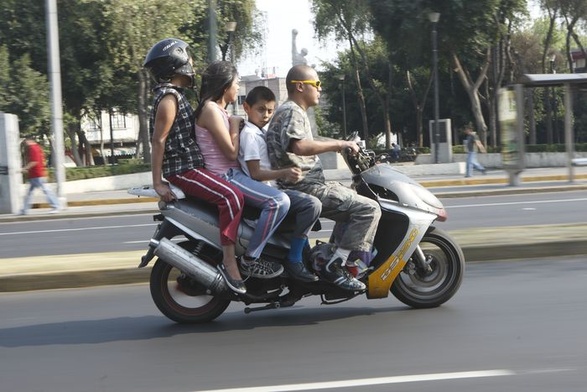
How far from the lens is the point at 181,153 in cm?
632

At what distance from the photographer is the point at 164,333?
6.36 metres

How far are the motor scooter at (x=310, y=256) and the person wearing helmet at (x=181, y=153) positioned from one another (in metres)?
0.10

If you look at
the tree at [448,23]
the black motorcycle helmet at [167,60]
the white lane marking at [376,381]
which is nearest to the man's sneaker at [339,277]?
the white lane marking at [376,381]

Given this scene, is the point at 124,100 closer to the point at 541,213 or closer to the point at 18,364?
the point at 541,213

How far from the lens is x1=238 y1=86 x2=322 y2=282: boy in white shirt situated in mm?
6262

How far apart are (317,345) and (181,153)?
161 centimetres

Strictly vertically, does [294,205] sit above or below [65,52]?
below

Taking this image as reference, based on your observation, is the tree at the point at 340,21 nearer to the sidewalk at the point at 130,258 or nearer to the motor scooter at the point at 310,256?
the sidewalk at the point at 130,258

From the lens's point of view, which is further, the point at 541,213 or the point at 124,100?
the point at 124,100

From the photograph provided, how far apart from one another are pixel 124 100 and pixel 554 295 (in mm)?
35541

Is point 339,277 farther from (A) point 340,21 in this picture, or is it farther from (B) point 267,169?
(A) point 340,21

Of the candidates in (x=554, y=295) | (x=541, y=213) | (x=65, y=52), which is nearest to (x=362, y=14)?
(x=65, y=52)

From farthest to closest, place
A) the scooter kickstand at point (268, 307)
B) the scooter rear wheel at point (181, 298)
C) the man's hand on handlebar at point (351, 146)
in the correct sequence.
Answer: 1. the scooter rear wheel at point (181, 298)
2. the scooter kickstand at point (268, 307)
3. the man's hand on handlebar at point (351, 146)

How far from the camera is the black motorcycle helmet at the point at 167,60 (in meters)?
6.24
